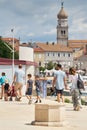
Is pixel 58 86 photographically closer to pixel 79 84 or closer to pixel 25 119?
pixel 79 84

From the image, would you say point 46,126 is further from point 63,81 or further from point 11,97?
point 11,97

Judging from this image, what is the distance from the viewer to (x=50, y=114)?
15.3 meters

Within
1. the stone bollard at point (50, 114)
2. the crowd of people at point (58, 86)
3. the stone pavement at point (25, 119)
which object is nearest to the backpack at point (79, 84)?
the crowd of people at point (58, 86)

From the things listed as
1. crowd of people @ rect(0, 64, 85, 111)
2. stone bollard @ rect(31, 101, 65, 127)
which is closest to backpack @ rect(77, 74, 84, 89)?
crowd of people @ rect(0, 64, 85, 111)

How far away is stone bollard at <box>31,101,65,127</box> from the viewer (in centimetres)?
1523

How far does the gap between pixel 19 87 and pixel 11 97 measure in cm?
156

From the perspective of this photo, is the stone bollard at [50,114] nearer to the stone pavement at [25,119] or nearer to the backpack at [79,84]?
the stone pavement at [25,119]

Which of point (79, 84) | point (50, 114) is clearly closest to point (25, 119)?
point (50, 114)

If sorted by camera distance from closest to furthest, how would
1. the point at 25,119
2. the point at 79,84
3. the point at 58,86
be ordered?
the point at 25,119
the point at 79,84
the point at 58,86

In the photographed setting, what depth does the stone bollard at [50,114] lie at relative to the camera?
1523 cm

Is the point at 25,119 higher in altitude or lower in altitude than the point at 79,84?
lower

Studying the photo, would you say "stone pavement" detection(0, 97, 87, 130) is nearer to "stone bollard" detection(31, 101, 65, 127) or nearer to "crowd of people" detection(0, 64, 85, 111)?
"stone bollard" detection(31, 101, 65, 127)

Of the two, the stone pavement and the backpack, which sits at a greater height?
the backpack

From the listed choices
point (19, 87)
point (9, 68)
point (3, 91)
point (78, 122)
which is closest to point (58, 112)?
point (78, 122)
